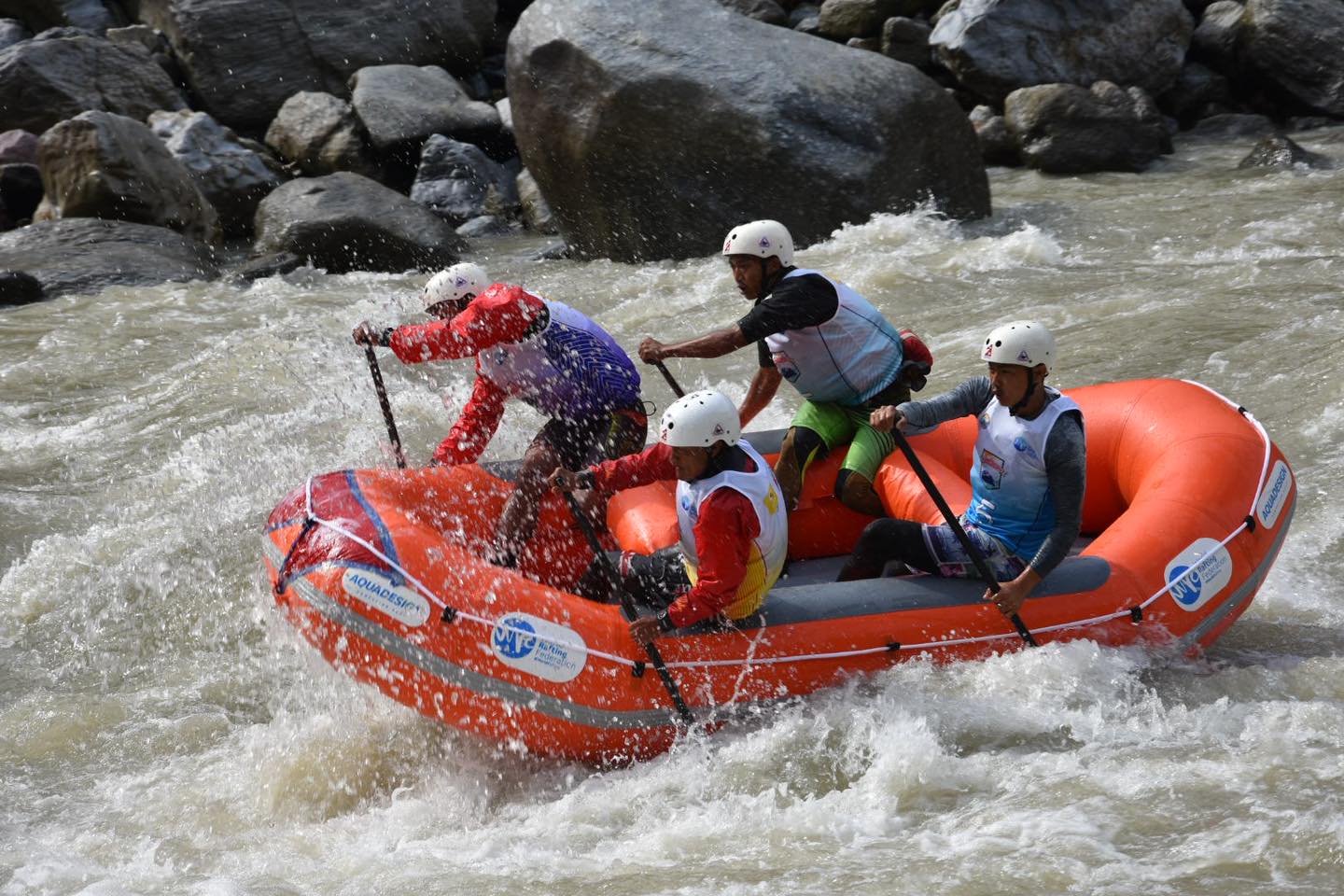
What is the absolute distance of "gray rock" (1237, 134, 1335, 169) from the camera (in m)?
12.9

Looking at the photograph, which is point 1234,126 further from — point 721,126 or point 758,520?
point 758,520

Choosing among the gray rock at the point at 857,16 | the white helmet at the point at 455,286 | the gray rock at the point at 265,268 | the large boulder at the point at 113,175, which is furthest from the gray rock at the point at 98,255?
the gray rock at the point at 857,16

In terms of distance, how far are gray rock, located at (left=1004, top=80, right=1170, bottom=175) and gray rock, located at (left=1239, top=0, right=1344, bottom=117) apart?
1712 millimetres

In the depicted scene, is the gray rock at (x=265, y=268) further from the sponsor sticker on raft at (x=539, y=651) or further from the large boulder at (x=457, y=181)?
the sponsor sticker on raft at (x=539, y=651)

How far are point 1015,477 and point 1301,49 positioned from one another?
1194 cm

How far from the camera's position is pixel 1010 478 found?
523 cm

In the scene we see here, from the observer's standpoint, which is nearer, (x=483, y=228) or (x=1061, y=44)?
(x=483, y=228)

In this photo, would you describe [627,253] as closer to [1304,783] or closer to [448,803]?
[448,803]

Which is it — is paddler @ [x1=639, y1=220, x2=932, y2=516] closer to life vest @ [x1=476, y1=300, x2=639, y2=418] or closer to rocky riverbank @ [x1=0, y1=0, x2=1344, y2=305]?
life vest @ [x1=476, y1=300, x2=639, y2=418]

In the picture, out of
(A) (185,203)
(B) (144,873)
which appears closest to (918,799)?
(B) (144,873)

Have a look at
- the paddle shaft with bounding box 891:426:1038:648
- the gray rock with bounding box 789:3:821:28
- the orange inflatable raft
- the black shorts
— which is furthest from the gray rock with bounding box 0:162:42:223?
the paddle shaft with bounding box 891:426:1038:648

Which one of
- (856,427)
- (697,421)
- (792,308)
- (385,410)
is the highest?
(697,421)

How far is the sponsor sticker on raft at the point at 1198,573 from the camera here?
5.35 metres

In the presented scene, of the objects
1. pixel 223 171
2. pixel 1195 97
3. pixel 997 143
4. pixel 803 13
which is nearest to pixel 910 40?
pixel 803 13
